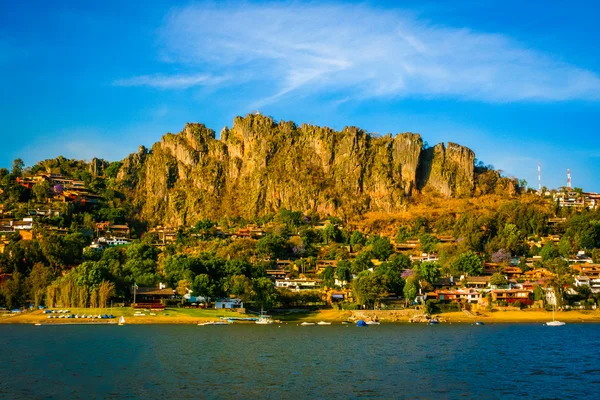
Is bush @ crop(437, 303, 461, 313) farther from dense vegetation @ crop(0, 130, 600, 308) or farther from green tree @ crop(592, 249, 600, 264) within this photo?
green tree @ crop(592, 249, 600, 264)

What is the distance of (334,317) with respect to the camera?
112 m

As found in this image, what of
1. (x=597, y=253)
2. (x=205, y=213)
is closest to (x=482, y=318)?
(x=597, y=253)

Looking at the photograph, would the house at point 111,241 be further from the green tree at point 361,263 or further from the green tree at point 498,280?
the green tree at point 498,280

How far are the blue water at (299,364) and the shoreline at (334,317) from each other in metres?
12.8

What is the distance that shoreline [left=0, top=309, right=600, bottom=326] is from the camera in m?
102

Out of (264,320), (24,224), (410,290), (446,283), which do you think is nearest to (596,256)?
(446,283)

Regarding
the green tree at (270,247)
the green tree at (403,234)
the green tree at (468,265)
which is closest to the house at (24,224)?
the green tree at (270,247)

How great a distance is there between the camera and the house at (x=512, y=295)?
377ft

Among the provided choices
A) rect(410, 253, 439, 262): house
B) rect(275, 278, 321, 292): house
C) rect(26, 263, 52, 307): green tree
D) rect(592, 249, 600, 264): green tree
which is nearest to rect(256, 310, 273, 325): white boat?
rect(275, 278, 321, 292): house

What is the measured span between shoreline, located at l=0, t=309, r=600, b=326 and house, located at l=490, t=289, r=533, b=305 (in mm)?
3461

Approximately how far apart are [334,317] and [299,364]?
55.7m

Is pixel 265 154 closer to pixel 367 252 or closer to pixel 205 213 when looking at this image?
pixel 205 213

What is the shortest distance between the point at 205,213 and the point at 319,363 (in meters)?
130

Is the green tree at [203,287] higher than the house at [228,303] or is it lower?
higher
